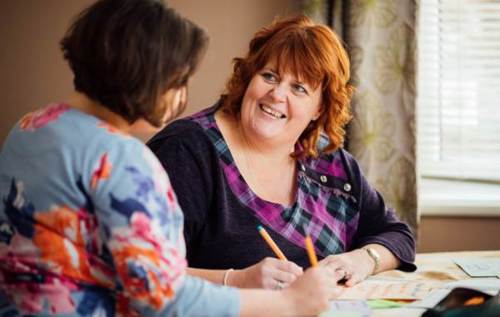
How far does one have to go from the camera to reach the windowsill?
2986mm

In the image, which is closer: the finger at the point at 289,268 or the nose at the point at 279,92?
the finger at the point at 289,268

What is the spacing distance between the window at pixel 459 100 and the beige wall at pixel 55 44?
0.74 meters

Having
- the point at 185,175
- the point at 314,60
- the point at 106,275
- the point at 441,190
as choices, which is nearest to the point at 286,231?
the point at 185,175

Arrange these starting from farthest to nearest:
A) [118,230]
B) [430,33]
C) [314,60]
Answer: [430,33], [314,60], [118,230]

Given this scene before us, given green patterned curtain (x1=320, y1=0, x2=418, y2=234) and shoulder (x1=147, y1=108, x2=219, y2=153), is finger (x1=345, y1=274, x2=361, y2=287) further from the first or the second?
green patterned curtain (x1=320, y1=0, x2=418, y2=234)

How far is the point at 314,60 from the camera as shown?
1.88 metres

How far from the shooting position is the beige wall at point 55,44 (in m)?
2.91

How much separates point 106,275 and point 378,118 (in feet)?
6.54

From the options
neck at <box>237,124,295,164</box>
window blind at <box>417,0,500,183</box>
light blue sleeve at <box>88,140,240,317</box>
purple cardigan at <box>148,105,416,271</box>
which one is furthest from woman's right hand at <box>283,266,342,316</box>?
→ window blind at <box>417,0,500,183</box>

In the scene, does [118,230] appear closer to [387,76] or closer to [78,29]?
[78,29]

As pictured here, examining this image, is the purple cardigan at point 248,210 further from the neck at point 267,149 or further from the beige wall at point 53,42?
the beige wall at point 53,42

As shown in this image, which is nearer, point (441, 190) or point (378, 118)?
point (378, 118)

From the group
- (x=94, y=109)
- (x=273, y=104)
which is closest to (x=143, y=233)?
(x=94, y=109)

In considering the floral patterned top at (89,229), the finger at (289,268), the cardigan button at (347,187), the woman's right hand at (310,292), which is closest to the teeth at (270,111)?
the cardigan button at (347,187)
